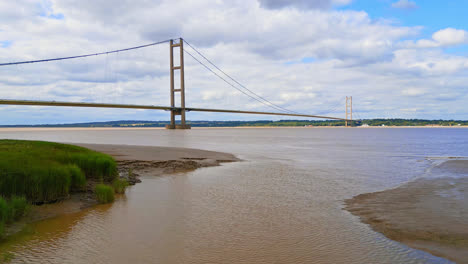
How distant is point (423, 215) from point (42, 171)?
7.94m

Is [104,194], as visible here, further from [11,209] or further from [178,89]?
[178,89]

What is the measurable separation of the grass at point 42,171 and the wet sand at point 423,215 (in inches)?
254

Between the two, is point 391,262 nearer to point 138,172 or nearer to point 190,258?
point 190,258

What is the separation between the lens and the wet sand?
5.14 m

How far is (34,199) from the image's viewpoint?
7113 millimetres

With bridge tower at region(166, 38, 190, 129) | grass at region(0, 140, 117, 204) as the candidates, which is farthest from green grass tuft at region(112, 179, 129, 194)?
bridge tower at region(166, 38, 190, 129)

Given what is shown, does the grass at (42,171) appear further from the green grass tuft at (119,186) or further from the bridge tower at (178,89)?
the bridge tower at (178,89)

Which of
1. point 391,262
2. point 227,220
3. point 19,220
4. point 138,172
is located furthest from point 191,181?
point 391,262

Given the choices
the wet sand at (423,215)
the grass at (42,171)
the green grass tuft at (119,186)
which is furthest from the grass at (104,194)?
the wet sand at (423,215)

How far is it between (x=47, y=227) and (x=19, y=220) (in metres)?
0.59

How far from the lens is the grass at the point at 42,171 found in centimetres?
698

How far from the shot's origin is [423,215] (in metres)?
6.72

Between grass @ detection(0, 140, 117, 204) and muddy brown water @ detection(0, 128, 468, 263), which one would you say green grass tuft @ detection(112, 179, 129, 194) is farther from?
grass @ detection(0, 140, 117, 204)

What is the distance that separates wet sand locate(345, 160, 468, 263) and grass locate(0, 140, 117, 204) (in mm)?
6464
